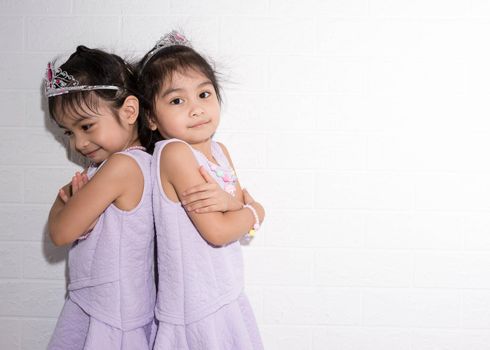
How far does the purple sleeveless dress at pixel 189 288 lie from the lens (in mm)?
1367

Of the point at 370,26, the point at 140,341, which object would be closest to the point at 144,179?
the point at 140,341

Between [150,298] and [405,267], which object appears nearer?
[150,298]

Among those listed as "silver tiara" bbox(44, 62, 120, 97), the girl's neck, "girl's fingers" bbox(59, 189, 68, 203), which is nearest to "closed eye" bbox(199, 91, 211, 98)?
the girl's neck

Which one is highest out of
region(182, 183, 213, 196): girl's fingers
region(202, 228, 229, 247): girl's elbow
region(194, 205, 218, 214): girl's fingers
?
region(182, 183, 213, 196): girl's fingers

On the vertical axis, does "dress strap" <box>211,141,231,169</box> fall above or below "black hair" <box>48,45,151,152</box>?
below

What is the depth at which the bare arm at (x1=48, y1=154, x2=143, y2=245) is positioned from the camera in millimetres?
1345

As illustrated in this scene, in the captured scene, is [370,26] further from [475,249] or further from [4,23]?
[4,23]

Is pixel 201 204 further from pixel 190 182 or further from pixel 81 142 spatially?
pixel 81 142

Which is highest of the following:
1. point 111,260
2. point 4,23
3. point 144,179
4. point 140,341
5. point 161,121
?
point 4,23

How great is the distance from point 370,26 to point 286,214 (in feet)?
2.25

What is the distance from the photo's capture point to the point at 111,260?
140 centimetres

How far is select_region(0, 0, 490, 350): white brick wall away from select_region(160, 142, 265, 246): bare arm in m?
0.37

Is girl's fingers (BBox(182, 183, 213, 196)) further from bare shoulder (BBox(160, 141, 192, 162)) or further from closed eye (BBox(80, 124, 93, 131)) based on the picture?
closed eye (BBox(80, 124, 93, 131))

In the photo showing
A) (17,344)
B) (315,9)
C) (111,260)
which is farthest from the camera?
(17,344)
